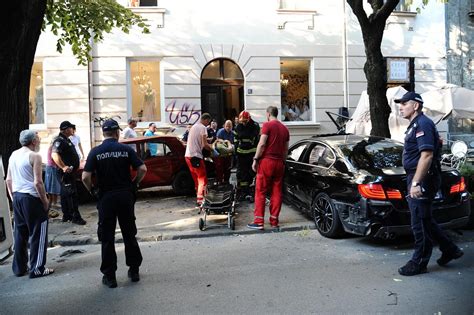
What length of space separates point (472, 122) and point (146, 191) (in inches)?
473

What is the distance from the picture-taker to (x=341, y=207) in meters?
6.48

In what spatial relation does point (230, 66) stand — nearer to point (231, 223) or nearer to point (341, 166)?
point (231, 223)

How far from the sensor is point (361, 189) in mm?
6141

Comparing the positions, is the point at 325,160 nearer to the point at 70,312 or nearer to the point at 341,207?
the point at 341,207

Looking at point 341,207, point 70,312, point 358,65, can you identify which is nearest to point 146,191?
point 341,207

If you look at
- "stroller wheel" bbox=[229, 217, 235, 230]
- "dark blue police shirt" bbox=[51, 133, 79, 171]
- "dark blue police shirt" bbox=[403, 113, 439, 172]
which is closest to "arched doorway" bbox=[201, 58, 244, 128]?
"dark blue police shirt" bbox=[51, 133, 79, 171]


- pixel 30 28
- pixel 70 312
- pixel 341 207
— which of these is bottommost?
pixel 70 312

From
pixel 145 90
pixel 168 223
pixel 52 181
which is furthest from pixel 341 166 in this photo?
pixel 145 90

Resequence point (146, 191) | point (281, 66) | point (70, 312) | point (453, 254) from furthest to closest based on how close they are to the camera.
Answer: point (281, 66), point (146, 191), point (453, 254), point (70, 312)

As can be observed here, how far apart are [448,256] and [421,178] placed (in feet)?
3.80

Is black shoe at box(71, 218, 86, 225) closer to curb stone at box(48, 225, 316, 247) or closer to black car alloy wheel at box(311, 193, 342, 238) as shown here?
curb stone at box(48, 225, 316, 247)

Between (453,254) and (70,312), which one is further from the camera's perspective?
(453,254)

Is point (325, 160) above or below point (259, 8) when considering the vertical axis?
below

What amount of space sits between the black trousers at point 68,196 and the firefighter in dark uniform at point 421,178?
5919 millimetres
